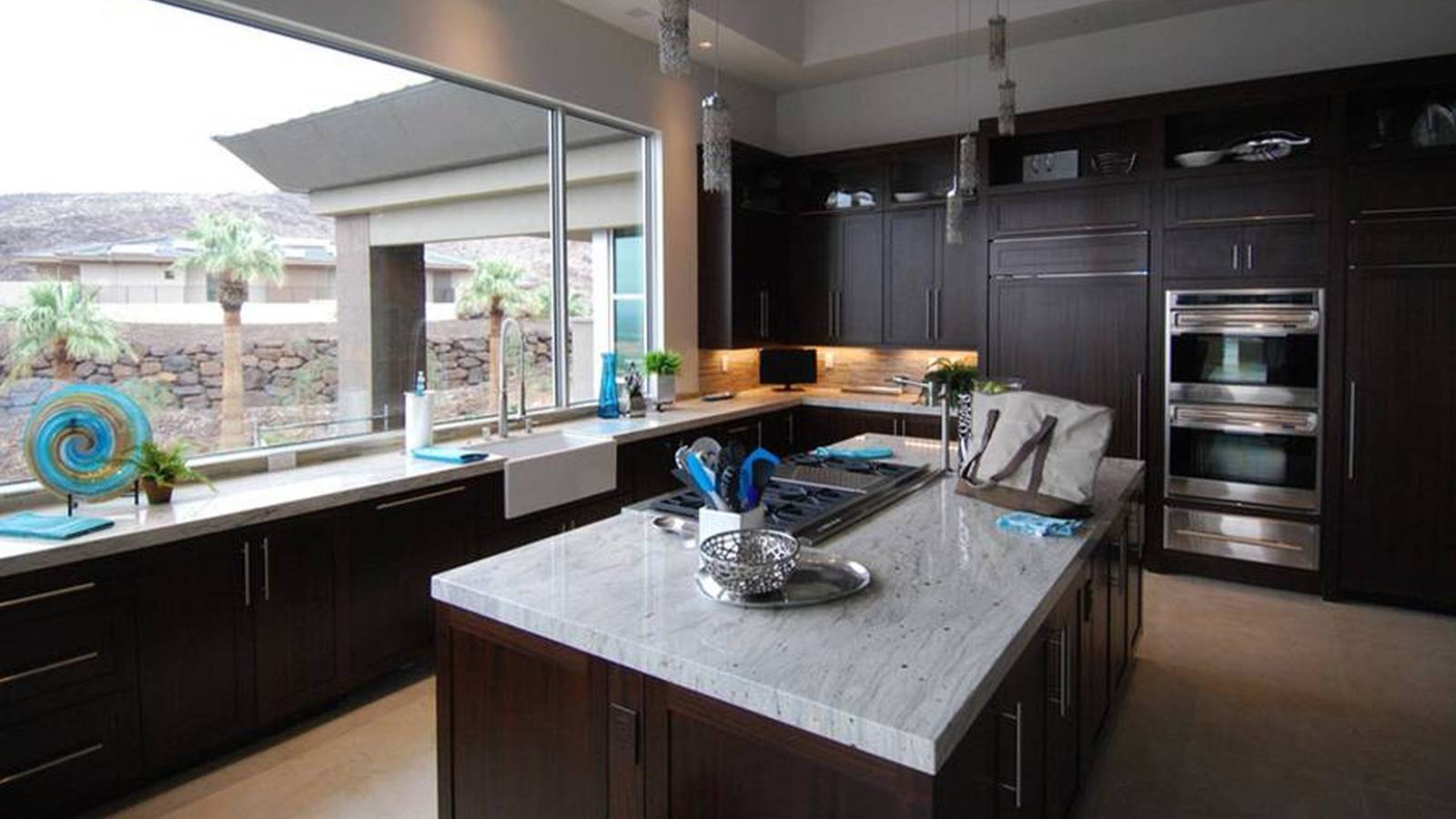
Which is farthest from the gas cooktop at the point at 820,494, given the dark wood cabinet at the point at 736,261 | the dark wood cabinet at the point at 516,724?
the dark wood cabinet at the point at 736,261

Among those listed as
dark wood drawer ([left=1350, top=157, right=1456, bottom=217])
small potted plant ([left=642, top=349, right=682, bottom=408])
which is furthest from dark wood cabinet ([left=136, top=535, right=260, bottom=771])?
dark wood drawer ([left=1350, top=157, right=1456, bottom=217])

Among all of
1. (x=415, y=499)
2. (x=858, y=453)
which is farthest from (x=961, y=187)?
(x=415, y=499)

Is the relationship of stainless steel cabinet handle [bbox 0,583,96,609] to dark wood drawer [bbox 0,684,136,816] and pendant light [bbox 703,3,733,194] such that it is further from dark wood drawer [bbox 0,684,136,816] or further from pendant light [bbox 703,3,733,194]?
pendant light [bbox 703,3,733,194]

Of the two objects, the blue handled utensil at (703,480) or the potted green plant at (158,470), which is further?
the potted green plant at (158,470)

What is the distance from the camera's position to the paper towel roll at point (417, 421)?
12.8 feet

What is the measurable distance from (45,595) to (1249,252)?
5236mm

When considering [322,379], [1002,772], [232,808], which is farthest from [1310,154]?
[232,808]

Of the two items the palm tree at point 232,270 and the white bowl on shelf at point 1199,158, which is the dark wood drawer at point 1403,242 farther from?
the palm tree at point 232,270

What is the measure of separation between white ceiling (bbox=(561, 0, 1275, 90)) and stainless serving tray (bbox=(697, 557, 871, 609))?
3724 mm

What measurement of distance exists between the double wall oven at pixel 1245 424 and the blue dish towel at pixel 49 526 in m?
4.86

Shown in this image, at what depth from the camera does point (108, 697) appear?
2.50m

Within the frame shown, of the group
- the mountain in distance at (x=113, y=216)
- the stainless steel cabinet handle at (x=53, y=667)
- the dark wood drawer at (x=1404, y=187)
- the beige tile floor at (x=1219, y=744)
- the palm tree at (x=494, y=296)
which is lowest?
the beige tile floor at (x=1219, y=744)

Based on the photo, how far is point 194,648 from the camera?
2.71 meters

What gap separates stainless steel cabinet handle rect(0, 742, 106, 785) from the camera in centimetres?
231
